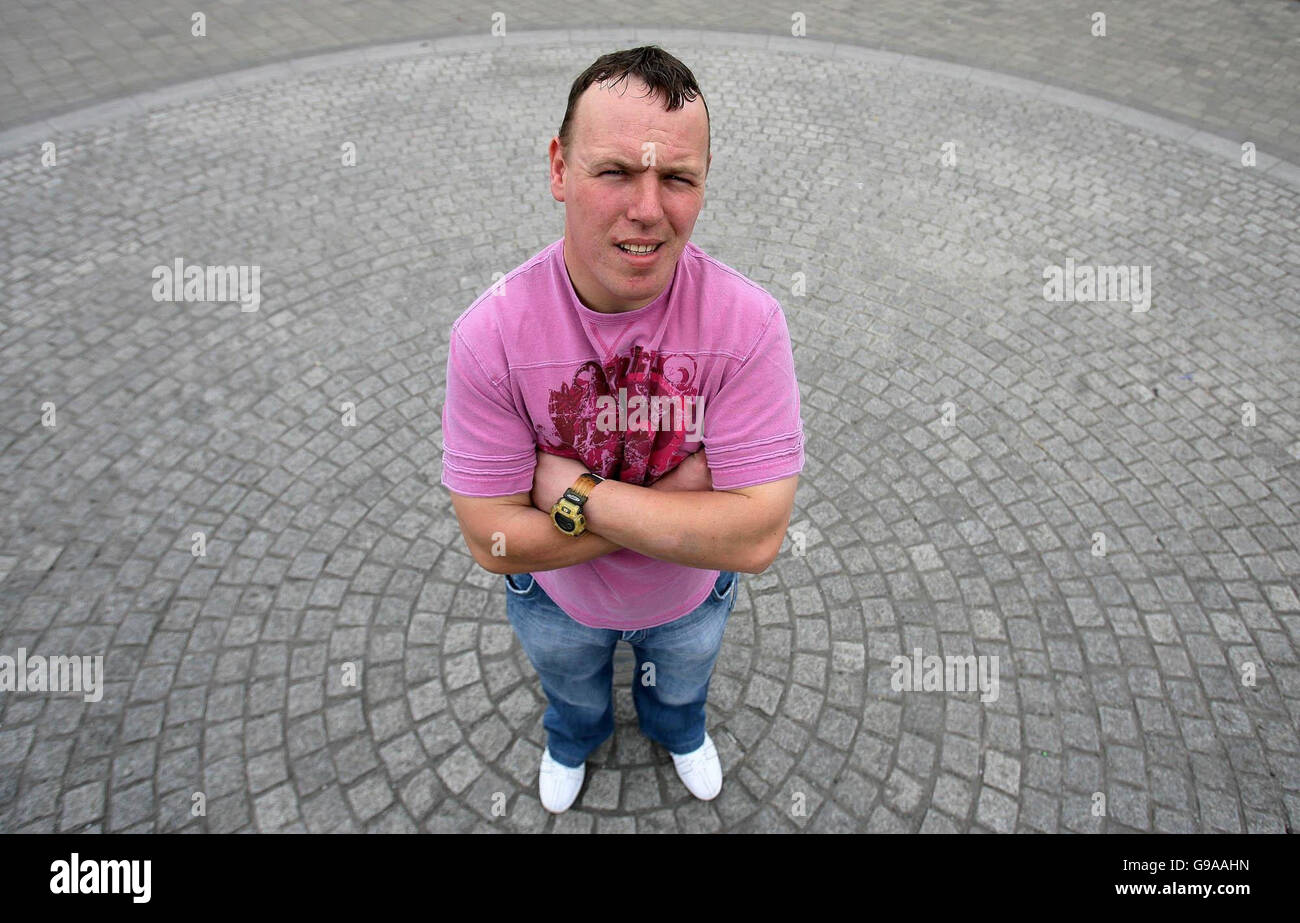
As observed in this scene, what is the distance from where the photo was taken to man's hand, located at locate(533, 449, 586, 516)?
7.34 ft

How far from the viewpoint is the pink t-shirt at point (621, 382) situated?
2.10 m

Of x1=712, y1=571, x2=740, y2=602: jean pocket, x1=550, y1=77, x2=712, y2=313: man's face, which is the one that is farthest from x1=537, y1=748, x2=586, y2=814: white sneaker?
x1=550, y1=77, x2=712, y2=313: man's face

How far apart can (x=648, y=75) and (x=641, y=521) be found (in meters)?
1.08

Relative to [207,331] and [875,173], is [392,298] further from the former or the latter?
[875,173]

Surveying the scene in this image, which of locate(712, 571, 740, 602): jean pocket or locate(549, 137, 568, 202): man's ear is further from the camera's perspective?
locate(712, 571, 740, 602): jean pocket

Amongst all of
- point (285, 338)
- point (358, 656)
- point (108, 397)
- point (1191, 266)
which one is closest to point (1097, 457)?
point (1191, 266)

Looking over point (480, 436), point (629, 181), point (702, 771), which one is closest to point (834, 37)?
point (702, 771)

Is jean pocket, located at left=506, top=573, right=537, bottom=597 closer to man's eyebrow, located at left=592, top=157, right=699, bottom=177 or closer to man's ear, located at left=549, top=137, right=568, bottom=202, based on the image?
man's ear, located at left=549, top=137, right=568, bottom=202

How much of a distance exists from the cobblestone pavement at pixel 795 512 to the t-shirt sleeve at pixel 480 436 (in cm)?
202

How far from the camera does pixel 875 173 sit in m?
7.80

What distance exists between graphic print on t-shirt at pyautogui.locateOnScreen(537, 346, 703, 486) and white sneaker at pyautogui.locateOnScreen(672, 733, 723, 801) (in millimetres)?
1896

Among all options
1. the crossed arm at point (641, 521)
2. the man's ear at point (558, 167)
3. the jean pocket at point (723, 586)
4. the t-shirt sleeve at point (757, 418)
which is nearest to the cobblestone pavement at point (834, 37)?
the jean pocket at point (723, 586)

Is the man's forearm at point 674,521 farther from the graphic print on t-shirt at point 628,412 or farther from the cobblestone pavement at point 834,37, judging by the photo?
the cobblestone pavement at point 834,37
